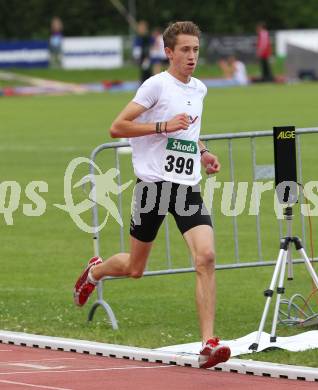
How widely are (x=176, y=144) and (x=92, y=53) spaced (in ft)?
185

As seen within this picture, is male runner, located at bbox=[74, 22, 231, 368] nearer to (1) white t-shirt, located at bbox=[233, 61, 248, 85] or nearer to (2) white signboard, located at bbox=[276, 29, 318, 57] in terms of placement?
(1) white t-shirt, located at bbox=[233, 61, 248, 85]

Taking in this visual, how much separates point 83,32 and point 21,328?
2734 inches

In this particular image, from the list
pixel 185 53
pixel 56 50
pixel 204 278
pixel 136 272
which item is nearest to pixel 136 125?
pixel 185 53

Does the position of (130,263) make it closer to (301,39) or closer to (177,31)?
(177,31)

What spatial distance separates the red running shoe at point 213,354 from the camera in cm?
953

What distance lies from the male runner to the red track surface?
2.16 feet

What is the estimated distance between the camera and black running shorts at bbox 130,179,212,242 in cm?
1029

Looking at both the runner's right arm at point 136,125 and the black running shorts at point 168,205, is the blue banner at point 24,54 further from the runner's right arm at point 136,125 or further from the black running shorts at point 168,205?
the runner's right arm at point 136,125

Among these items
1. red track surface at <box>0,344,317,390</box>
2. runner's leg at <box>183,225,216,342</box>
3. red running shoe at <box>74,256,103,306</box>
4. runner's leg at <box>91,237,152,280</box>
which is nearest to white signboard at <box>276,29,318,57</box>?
red running shoe at <box>74,256,103,306</box>

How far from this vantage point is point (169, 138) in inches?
409

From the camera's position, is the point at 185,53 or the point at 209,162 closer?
the point at 185,53

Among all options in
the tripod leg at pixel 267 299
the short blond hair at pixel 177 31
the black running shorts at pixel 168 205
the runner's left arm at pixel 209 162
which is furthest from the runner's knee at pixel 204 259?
the short blond hair at pixel 177 31

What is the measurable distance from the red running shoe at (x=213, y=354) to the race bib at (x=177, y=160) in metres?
1.27

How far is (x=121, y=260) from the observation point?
11195 millimetres
